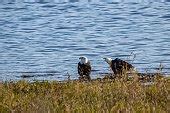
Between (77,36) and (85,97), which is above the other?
(85,97)

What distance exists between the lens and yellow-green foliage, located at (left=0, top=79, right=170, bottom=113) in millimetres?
9258

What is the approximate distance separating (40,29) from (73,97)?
2011 cm

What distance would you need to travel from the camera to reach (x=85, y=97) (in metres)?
10.9

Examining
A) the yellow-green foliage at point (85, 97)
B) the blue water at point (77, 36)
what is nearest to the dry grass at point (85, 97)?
the yellow-green foliage at point (85, 97)

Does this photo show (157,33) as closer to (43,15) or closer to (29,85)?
(43,15)

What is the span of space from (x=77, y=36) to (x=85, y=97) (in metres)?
17.1

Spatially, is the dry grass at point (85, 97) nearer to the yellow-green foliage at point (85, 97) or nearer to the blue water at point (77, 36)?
the yellow-green foliage at point (85, 97)

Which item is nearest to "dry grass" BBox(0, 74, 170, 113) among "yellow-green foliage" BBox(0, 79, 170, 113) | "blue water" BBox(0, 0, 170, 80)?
"yellow-green foliage" BBox(0, 79, 170, 113)

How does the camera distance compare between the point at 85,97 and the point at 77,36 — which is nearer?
the point at 85,97

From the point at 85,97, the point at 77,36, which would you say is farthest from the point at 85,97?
the point at 77,36

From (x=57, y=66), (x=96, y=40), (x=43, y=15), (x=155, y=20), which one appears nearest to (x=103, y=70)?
(x=57, y=66)

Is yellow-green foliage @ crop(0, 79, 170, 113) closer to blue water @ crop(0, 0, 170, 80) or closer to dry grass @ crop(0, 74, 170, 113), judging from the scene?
dry grass @ crop(0, 74, 170, 113)

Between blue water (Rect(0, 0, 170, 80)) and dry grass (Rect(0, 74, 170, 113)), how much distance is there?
4.61ft

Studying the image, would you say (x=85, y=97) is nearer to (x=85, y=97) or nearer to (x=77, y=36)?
(x=85, y=97)
